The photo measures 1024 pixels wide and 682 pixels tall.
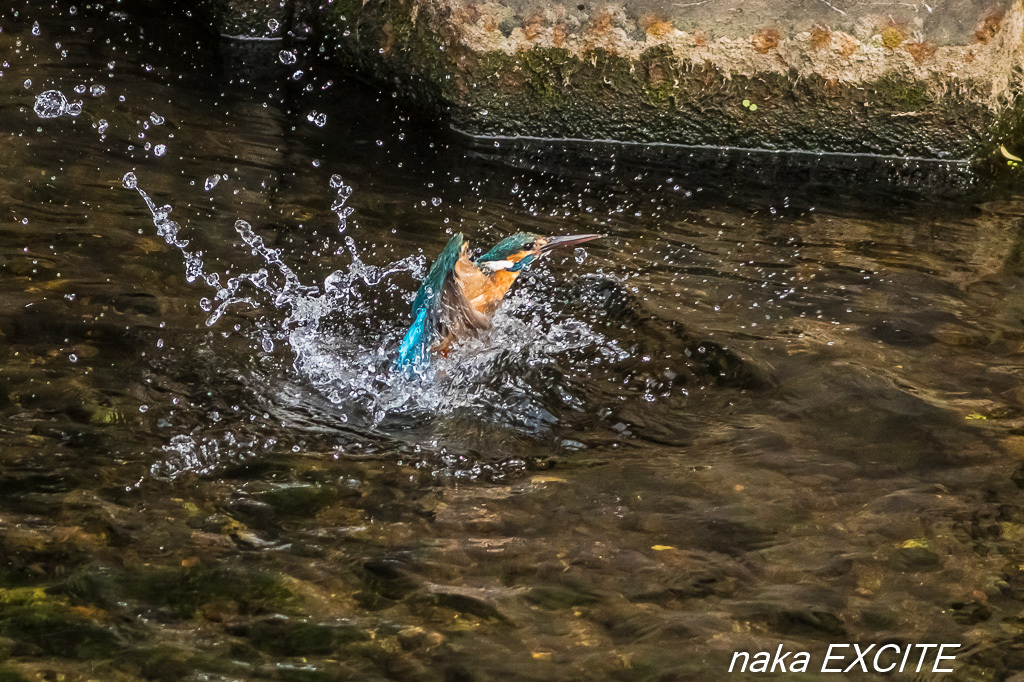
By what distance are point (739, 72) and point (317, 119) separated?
7.96 feet

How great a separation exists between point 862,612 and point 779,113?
3964 mm

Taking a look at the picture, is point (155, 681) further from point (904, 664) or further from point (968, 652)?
point (968, 652)

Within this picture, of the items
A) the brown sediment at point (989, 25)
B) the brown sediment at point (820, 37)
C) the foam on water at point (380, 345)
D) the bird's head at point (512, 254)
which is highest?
the brown sediment at point (989, 25)

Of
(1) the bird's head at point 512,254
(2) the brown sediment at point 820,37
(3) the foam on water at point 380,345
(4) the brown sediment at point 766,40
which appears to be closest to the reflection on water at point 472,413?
(3) the foam on water at point 380,345

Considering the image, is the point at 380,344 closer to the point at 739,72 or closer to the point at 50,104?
the point at 50,104

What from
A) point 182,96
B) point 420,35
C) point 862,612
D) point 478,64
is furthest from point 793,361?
point 182,96

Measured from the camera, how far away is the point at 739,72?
19.7 ft

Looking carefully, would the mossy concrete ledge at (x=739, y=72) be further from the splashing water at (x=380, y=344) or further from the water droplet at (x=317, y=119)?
the splashing water at (x=380, y=344)

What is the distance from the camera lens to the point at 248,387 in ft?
11.9

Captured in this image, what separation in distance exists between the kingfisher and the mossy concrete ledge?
7.52 feet

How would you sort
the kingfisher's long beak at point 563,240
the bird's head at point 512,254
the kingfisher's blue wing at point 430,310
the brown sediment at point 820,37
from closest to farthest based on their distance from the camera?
the kingfisher's blue wing at point 430,310, the bird's head at point 512,254, the kingfisher's long beak at point 563,240, the brown sediment at point 820,37

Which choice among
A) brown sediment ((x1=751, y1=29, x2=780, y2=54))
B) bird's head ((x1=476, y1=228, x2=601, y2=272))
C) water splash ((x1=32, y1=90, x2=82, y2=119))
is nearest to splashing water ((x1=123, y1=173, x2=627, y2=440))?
bird's head ((x1=476, y1=228, x2=601, y2=272))

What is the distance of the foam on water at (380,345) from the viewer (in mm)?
3699

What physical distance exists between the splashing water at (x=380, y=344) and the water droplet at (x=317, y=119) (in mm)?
1416
